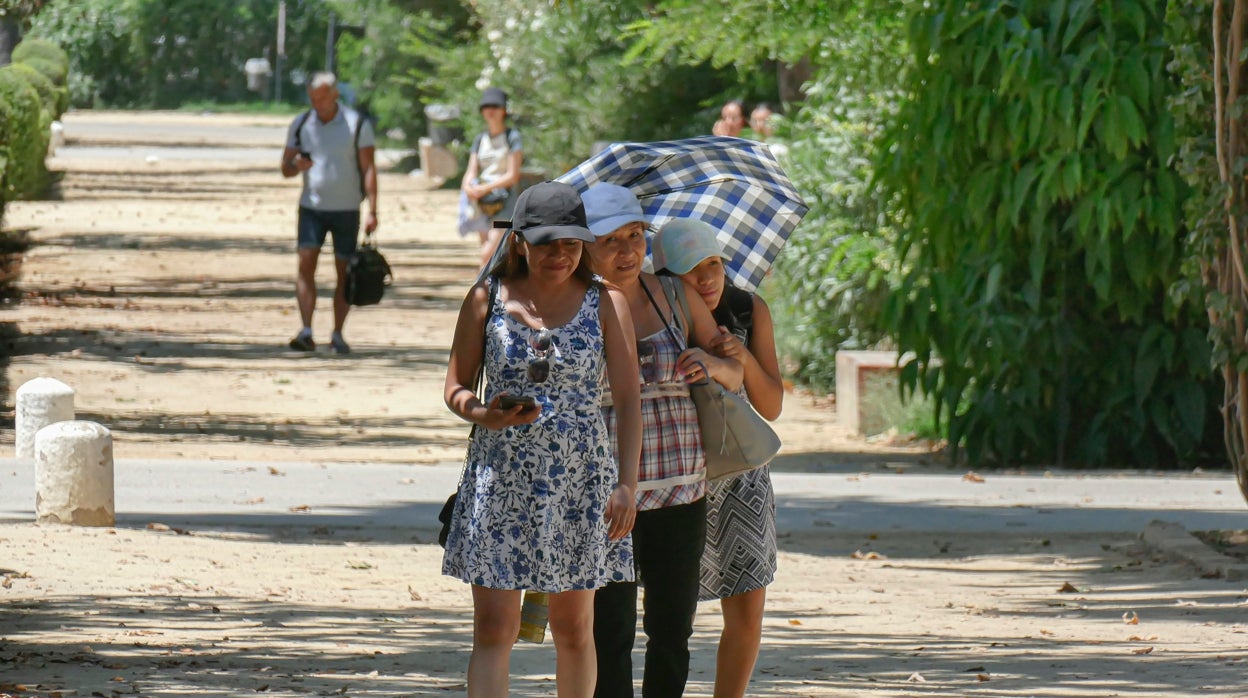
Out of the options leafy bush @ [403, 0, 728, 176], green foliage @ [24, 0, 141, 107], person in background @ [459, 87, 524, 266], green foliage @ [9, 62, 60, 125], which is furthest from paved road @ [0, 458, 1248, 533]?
green foliage @ [24, 0, 141, 107]

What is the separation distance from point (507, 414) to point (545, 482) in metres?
0.22

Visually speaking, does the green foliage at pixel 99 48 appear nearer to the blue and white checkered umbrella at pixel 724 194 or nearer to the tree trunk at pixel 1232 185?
the tree trunk at pixel 1232 185

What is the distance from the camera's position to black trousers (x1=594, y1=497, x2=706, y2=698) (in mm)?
4797

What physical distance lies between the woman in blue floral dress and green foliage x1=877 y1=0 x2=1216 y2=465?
17.7ft

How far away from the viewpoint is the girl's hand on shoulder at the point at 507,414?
440 cm

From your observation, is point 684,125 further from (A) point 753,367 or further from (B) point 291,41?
(B) point 291,41

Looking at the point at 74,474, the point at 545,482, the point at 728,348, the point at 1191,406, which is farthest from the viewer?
the point at 1191,406

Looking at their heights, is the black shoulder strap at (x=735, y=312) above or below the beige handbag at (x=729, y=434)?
above

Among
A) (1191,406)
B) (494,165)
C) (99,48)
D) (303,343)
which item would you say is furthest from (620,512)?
(99,48)

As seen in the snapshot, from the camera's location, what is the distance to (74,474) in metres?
7.79

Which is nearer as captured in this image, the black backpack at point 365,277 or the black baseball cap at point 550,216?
the black baseball cap at point 550,216

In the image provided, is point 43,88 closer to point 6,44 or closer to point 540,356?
point 6,44

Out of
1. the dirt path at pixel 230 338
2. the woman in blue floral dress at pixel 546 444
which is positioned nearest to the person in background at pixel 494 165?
the dirt path at pixel 230 338

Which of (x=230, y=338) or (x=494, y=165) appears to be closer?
(x=230, y=338)
